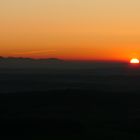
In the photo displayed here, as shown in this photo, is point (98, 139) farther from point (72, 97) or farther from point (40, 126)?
point (72, 97)

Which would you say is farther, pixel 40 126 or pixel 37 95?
pixel 37 95

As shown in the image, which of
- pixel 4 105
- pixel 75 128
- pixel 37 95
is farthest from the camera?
pixel 37 95

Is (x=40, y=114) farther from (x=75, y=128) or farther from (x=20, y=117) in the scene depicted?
(x=75, y=128)

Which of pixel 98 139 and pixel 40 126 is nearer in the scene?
pixel 98 139

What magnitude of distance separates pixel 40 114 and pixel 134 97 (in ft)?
52.1

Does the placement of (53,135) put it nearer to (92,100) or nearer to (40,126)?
(40,126)

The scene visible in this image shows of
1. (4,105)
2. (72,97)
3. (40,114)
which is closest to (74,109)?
(40,114)

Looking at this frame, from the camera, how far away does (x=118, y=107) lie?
4519 centimetres

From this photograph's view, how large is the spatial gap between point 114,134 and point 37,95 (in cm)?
2581

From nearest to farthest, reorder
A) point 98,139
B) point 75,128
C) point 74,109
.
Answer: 1. point 98,139
2. point 75,128
3. point 74,109

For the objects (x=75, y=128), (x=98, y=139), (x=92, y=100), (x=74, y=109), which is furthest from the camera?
(x=92, y=100)

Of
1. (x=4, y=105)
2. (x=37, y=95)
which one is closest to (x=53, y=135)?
(x=4, y=105)

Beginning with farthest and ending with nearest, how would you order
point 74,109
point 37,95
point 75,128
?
point 37,95, point 74,109, point 75,128

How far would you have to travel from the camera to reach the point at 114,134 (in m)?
31.6
